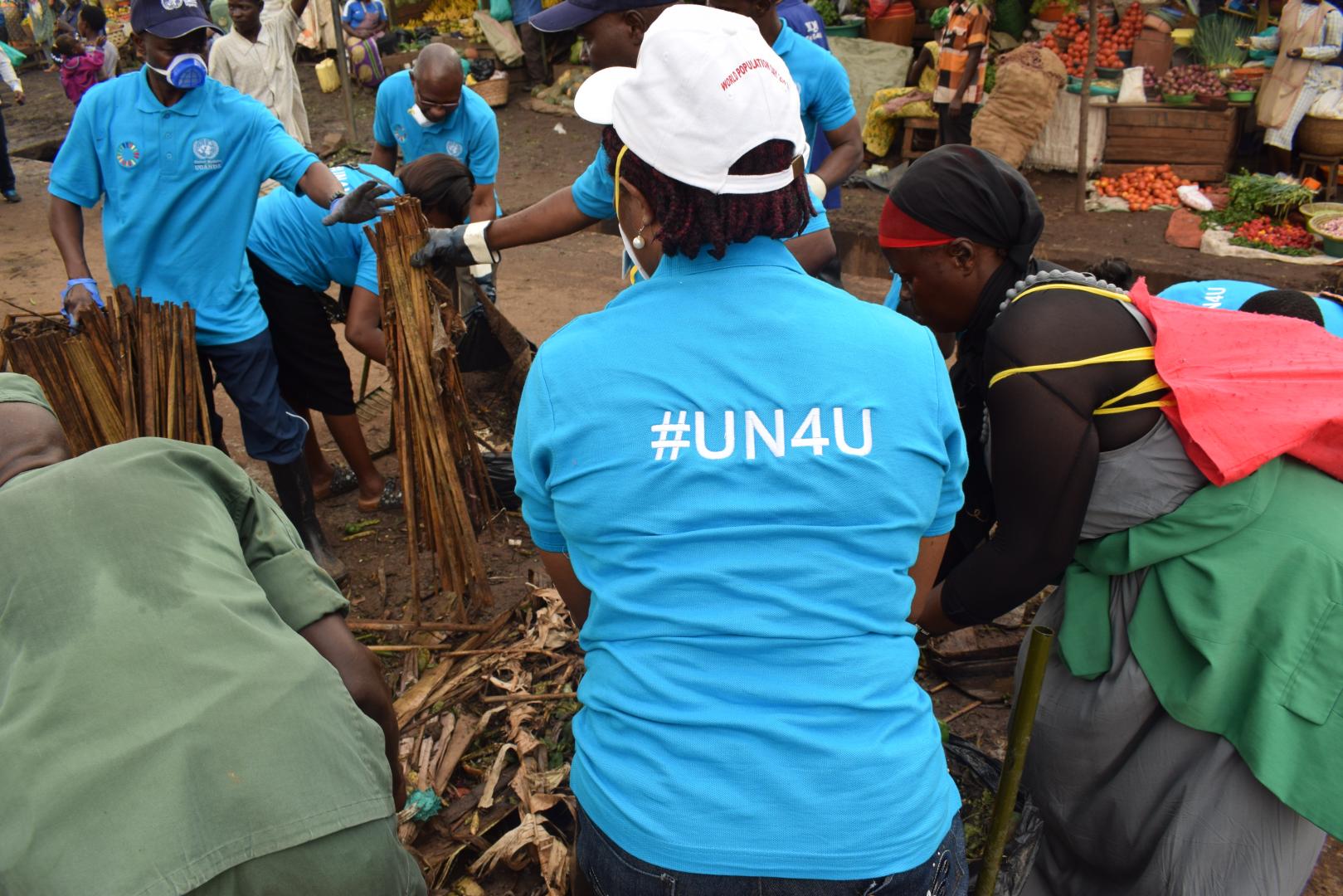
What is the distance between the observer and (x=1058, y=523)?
202 centimetres

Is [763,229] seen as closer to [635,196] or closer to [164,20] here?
[635,196]

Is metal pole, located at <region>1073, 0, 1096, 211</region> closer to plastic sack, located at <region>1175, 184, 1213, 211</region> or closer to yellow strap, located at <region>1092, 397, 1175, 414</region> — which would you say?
plastic sack, located at <region>1175, 184, 1213, 211</region>

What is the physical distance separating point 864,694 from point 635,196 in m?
0.79

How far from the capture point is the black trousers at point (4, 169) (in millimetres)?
10172

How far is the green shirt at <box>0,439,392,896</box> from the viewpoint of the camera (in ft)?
4.51

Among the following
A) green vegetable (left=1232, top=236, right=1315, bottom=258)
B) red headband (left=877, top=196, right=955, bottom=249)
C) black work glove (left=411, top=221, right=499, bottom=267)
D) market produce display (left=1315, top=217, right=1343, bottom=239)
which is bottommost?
green vegetable (left=1232, top=236, right=1315, bottom=258)

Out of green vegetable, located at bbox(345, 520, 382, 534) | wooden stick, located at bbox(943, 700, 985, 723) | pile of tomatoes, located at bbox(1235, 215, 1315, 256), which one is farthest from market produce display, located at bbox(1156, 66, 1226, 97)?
green vegetable, located at bbox(345, 520, 382, 534)

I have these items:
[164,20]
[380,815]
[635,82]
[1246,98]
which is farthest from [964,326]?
[1246,98]

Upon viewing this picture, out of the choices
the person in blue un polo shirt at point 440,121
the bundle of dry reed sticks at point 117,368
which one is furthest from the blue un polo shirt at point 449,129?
the bundle of dry reed sticks at point 117,368

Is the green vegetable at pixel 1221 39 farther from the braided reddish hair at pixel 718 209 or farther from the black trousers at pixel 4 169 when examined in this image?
the black trousers at pixel 4 169

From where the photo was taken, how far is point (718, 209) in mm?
1440

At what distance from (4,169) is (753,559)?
460 inches

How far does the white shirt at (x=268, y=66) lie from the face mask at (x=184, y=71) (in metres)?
4.96

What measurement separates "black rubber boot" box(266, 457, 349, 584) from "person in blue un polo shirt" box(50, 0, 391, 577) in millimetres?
114
